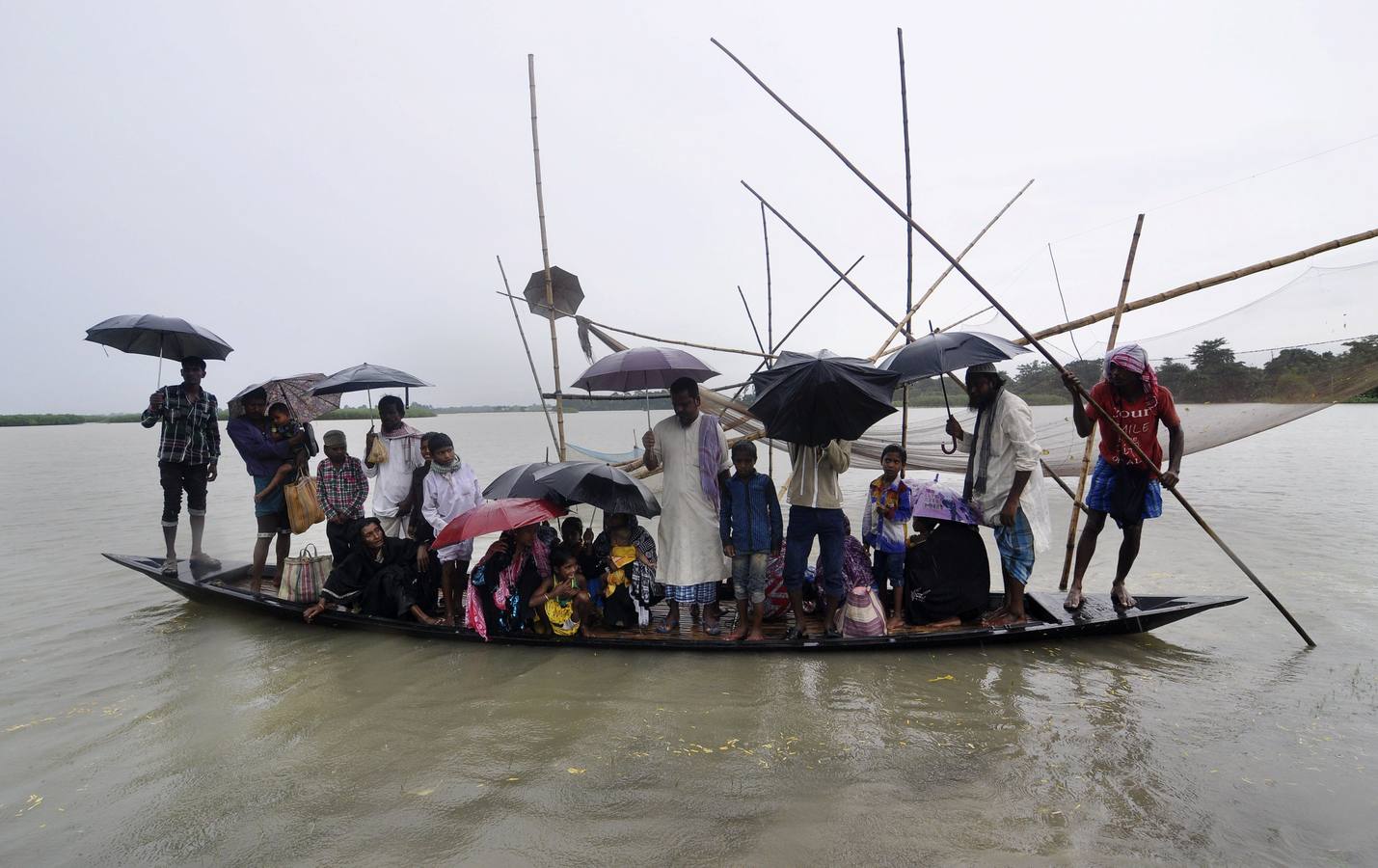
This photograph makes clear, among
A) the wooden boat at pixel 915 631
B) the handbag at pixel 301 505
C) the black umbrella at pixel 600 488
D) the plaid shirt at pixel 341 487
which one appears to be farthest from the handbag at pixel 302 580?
the black umbrella at pixel 600 488

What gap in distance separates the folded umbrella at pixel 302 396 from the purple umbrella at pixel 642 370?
2595 mm

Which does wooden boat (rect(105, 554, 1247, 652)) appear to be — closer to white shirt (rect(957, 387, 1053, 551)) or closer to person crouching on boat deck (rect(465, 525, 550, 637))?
person crouching on boat deck (rect(465, 525, 550, 637))

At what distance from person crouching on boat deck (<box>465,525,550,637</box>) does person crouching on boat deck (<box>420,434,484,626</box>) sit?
26 cm

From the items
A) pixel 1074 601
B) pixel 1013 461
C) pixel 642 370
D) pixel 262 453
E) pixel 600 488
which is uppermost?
pixel 642 370

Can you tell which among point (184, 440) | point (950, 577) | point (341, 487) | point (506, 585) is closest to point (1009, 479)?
point (950, 577)

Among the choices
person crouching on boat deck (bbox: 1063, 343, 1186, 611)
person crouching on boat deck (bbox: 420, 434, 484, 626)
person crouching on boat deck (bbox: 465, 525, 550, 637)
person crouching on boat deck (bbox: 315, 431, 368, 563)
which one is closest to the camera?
person crouching on boat deck (bbox: 1063, 343, 1186, 611)

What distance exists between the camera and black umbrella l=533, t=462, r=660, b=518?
13.0 ft

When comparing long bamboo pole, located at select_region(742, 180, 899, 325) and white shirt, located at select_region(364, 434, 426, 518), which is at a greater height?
long bamboo pole, located at select_region(742, 180, 899, 325)

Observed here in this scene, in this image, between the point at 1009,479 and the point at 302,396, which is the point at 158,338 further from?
the point at 1009,479

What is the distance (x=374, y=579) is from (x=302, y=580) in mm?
742

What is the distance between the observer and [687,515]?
13.7 ft

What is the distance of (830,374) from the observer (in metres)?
3.63

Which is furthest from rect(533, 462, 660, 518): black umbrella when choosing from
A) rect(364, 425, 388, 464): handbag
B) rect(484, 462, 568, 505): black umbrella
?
rect(364, 425, 388, 464): handbag

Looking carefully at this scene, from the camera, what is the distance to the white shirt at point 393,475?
4.91 metres
